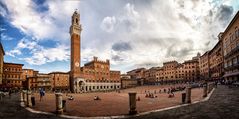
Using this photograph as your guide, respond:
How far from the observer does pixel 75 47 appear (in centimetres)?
8844

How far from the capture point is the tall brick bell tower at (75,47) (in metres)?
86.1

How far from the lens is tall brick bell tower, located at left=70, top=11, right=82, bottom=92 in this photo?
86.1 m

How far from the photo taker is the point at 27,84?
290 ft

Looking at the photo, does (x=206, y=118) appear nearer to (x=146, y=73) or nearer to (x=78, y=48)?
(x=78, y=48)

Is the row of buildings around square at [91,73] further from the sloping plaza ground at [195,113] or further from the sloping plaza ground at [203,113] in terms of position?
the sloping plaza ground at [203,113]

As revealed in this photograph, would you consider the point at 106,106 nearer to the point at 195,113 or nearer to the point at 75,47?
the point at 195,113

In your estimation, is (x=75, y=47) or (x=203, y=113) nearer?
(x=203, y=113)

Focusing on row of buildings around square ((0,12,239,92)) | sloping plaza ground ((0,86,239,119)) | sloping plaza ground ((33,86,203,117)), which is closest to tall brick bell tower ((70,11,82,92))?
row of buildings around square ((0,12,239,92))

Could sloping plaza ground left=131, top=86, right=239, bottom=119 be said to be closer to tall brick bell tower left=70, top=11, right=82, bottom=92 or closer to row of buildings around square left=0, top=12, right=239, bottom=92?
row of buildings around square left=0, top=12, right=239, bottom=92

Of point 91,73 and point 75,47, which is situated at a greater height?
point 75,47

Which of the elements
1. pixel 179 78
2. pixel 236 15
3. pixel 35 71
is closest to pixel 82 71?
pixel 35 71

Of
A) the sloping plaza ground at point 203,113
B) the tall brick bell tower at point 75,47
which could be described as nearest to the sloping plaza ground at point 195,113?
the sloping plaza ground at point 203,113

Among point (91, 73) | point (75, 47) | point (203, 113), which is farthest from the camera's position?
point (91, 73)

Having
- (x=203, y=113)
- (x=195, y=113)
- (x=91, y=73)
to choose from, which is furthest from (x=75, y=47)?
(x=203, y=113)
